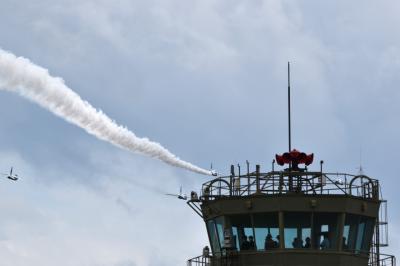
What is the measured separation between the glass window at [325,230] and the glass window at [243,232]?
339 cm

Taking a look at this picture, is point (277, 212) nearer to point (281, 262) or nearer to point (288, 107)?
point (281, 262)

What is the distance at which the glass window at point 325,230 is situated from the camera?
A: 5897cm

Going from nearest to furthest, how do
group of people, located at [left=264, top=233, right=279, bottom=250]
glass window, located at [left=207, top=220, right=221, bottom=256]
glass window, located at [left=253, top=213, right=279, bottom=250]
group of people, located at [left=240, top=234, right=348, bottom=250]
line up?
group of people, located at [left=240, top=234, right=348, bottom=250] → group of people, located at [left=264, top=233, right=279, bottom=250] → glass window, located at [left=253, top=213, right=279, bottom=250] → glass window, located at [left=207, top=220, right=221, bottom=256]

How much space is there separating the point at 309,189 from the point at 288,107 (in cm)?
646

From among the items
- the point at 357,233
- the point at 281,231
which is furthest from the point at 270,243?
the point at 357,233

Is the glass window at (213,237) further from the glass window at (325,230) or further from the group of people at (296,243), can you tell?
the glass window at (325,230)

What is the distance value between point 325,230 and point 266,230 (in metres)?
3.12

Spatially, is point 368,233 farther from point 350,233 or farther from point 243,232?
point 243,232

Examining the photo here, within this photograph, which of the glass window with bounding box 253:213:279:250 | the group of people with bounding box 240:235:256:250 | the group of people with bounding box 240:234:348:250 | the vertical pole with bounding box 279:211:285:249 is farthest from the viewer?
the group of people with bounding box 240:235:256:250

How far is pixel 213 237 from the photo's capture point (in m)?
62.4

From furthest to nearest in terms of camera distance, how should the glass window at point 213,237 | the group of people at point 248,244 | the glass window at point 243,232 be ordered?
1. the glass window at point 213,237
2. the glass window at point 243,232
3. the group of people at point 248,244

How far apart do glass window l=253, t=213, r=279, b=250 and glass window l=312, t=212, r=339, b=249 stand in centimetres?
206

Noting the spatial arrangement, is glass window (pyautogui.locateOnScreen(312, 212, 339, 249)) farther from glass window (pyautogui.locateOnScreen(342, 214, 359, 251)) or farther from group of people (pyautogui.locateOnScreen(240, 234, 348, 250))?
glass window (pyautogui.locateOnScreen(342, 214, 359, 251))

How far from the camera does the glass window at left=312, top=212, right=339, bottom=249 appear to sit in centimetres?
5897
